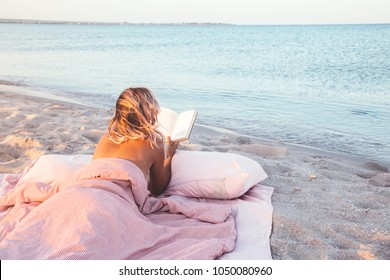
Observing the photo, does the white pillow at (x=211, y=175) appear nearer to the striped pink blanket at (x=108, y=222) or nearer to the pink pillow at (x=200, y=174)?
the pink pillow at (x=200, y=174)

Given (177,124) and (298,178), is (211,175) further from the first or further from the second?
(298,178)

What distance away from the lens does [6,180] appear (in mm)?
4016

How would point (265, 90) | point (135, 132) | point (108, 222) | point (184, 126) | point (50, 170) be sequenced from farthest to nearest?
point (265, 90)
point (50, 170)
point (184, 126)
point (135, 132)
point (108, 222)

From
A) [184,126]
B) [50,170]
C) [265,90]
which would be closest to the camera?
[184,126]

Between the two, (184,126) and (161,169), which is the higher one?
(184,126)

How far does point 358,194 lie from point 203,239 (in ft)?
5.45

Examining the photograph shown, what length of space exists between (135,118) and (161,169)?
1.65 feet

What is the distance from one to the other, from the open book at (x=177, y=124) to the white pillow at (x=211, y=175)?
36cm

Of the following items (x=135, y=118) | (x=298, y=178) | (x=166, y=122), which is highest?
(x=135, y=118)

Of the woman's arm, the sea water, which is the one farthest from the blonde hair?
the sea water

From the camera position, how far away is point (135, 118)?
3.13 metres

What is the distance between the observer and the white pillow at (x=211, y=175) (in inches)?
143

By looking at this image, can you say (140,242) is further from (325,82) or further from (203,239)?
(325,82)

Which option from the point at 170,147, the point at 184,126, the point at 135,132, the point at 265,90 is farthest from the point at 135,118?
the point at 265,90
